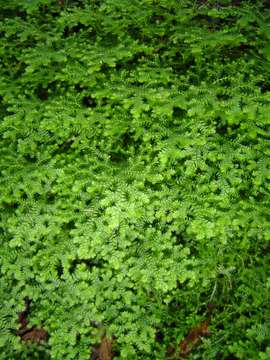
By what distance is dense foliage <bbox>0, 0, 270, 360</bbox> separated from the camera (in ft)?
10.9

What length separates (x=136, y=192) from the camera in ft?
10.6

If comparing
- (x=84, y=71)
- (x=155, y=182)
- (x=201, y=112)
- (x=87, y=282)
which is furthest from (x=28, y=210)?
(x=201, y=112)

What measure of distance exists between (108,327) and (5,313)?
39.4 inches

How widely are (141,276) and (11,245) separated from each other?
3.99 feet

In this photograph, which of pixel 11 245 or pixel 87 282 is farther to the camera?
pixel 87 282

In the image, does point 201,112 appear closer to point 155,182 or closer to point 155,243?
point 155,182

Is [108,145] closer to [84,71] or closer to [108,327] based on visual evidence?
[84,71]

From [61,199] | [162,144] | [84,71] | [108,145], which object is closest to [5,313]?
[61,199]

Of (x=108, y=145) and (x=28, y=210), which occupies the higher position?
(x=108, y=145)

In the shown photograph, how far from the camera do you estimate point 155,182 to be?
10.9 ft

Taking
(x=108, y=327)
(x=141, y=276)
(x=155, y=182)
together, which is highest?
(x=155, y=182)

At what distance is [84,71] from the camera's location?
365cm

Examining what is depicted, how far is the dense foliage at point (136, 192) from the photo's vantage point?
10.9ft

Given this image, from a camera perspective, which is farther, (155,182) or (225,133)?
(225,133)
